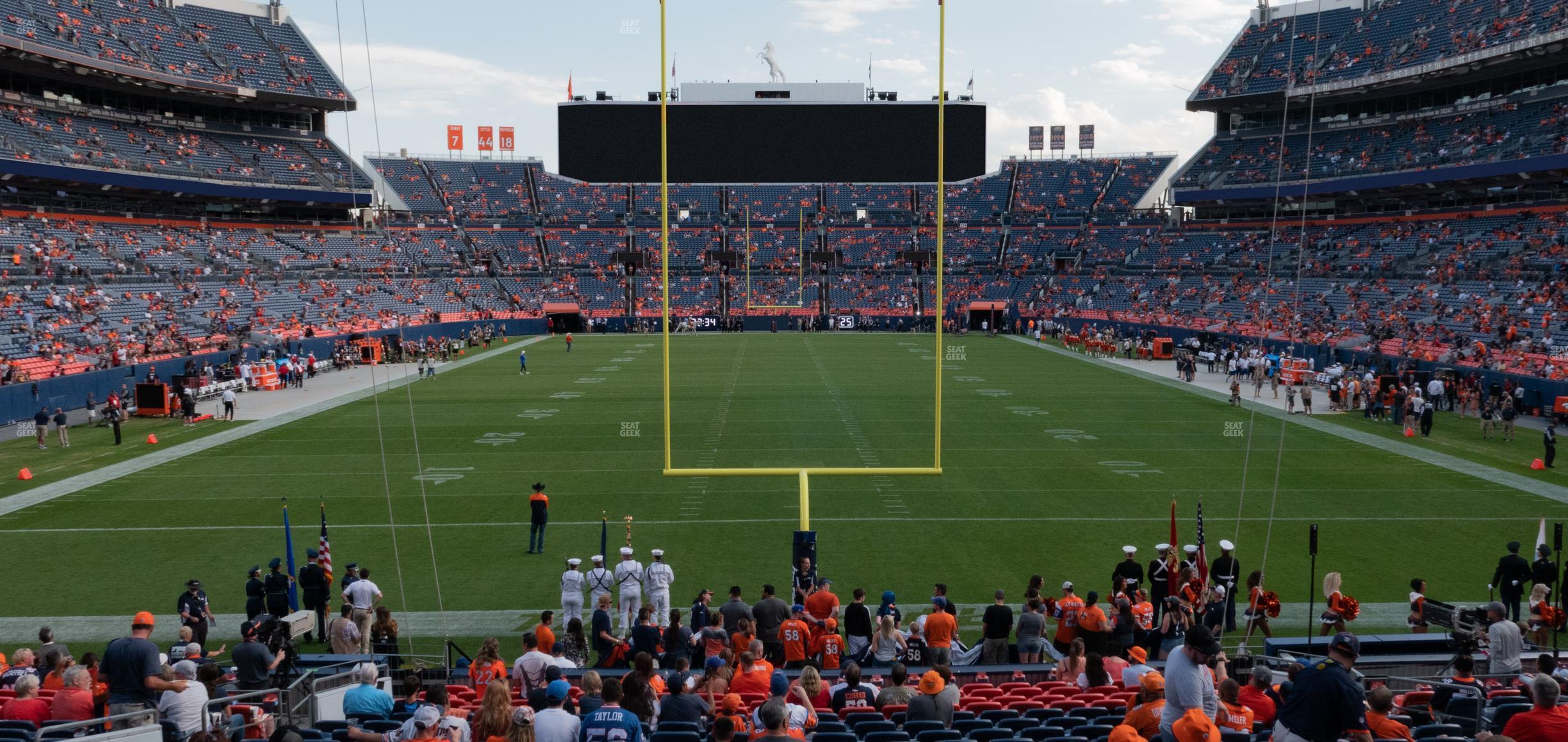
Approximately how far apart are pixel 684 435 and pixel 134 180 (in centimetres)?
3570

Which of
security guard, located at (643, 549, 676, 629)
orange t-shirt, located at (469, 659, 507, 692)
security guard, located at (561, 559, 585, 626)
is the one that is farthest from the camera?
security guard, located at (643, 549, 676, 629)

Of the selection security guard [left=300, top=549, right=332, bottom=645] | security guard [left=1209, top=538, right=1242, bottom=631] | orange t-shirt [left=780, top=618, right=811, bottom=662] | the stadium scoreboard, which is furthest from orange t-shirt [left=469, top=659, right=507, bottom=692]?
the stadium scoreboard

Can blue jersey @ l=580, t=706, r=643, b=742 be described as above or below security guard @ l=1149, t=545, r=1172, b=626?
above

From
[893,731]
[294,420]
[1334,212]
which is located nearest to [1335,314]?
[1334,212]

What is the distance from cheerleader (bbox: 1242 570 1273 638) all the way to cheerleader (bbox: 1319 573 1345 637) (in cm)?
52

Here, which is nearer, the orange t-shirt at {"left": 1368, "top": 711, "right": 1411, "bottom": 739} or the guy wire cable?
the orange t-shirt at {"left": 1368, "top": 711, "right": 1411, "bottom": 739}

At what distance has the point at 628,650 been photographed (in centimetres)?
930

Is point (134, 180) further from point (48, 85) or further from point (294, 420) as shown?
point (294, 420)

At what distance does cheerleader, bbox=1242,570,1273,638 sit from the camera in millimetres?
10219

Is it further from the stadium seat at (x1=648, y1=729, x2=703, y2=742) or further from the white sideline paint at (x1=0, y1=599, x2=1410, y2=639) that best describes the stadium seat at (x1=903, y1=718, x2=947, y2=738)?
the white sideline paint at (x1=0, y1=599, x2=1410, y2=639)

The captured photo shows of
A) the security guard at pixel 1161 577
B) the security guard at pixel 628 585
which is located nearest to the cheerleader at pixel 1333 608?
the security guard at pixel 1161 577

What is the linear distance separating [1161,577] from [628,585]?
5702 mm

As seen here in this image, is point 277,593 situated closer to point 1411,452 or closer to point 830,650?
point 830,650

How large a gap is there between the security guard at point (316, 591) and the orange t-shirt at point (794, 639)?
546 cm
